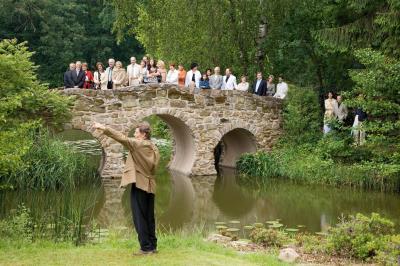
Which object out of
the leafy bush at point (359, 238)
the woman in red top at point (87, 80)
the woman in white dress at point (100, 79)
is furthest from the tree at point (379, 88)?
the woman in red top at point (87, 80)

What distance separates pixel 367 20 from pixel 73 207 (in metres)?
10.5

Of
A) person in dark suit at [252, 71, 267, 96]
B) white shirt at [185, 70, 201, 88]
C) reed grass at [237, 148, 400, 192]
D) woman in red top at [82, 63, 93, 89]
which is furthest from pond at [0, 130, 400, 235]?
person in dark suit at [252, 71, 267, 96]

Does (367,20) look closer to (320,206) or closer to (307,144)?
(307,144)

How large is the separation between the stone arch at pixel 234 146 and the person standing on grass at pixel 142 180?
1244cm

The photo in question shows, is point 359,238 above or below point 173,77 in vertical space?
below

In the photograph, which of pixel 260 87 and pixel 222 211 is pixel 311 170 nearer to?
pixel 260 87

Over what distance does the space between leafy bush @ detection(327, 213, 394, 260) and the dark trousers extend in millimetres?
2526

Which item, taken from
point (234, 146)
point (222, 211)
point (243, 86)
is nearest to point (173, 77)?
point (243, 86)

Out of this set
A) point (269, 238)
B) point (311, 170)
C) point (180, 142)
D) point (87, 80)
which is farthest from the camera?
point (180, 142)

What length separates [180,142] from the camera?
20.9 m

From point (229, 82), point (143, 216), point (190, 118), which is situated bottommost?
point (143, 216)

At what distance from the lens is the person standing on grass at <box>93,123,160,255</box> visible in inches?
307

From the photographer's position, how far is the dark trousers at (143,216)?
784cm

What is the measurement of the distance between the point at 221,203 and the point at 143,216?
742 centimetres
